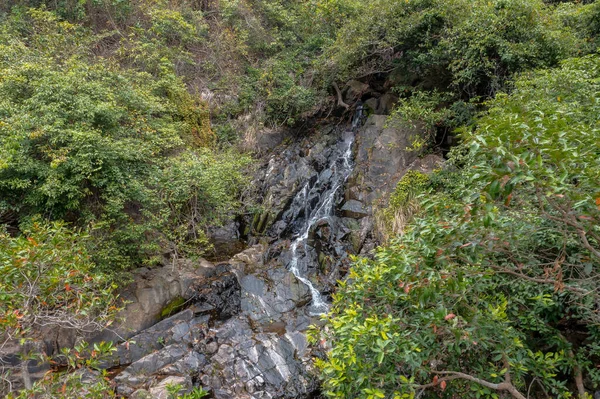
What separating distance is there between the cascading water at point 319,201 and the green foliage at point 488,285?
486cm

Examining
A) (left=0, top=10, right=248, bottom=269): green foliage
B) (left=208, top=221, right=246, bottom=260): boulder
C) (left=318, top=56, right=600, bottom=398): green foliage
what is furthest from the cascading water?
(left=318, top=56, right=600, bottom=398): green foliage

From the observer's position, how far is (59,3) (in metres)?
11.5

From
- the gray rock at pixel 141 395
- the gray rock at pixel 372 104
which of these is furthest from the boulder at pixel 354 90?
the gray rock at pixel 141 395

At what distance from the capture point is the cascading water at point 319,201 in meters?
8.89

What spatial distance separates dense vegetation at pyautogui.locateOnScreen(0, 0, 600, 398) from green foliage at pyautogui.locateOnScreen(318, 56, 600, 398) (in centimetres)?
2

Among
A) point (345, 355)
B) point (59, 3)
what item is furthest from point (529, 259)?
point (59, 3)

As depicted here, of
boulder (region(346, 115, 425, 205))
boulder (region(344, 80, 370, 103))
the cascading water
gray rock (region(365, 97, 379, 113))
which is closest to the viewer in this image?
the cascading water

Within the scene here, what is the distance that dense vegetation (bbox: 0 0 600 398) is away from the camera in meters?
2.99

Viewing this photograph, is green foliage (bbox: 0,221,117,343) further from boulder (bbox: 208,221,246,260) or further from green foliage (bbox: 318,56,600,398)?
boulder (bbox: 208,221,246,260)

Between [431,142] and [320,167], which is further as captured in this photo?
[320,167]

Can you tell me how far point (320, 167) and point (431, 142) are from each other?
12.0 feet

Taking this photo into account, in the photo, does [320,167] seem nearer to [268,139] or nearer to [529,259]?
[268,139]

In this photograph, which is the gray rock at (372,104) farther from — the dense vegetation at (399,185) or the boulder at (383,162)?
the boulder at (383,162)

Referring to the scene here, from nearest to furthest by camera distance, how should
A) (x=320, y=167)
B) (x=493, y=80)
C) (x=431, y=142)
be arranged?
(x=493, y=80) < (x=431, y=142) < (x=320, y=167)
